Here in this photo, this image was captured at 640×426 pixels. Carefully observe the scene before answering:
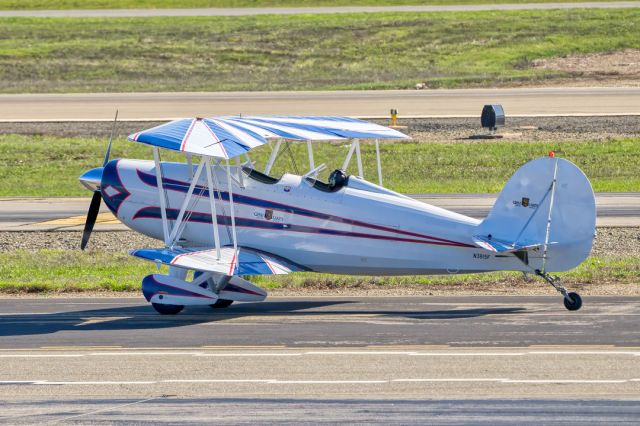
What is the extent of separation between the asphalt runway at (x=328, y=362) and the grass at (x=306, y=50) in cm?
4004

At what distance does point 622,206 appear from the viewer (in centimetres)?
3006

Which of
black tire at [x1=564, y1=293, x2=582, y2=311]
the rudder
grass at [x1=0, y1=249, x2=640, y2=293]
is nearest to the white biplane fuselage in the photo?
the rudder

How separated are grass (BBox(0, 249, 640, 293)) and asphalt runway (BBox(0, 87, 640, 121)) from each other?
2374 cm

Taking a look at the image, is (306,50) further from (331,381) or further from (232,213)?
(331,381)

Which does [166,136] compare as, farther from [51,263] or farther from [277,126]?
[51,263]

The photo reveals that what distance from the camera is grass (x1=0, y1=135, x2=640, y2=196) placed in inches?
1372

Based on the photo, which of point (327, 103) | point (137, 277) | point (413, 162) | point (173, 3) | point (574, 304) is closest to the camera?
point (574, 304)

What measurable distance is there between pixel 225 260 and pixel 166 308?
1.22 metres

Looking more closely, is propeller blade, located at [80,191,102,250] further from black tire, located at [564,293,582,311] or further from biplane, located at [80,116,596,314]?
black tire, located at [564,293,582,311]

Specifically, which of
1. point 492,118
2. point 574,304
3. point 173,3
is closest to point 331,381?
point 574,304

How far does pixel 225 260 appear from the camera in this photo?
18266 millimetres

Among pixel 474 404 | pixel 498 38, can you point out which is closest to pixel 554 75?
pixel 498 38

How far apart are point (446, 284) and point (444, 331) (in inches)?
169

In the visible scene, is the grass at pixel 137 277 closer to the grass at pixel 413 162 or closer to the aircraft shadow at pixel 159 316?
the aircraft shadow at pixel 159 316
